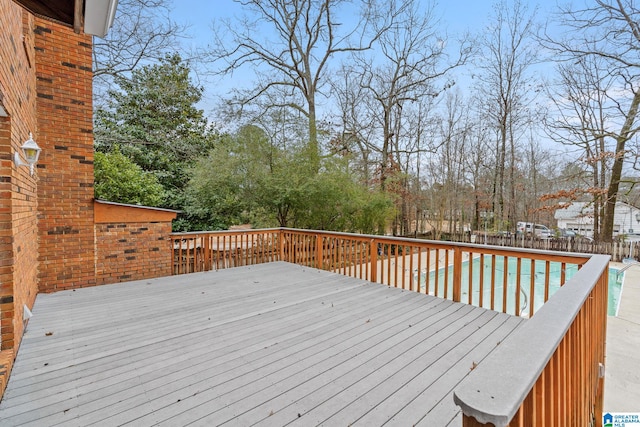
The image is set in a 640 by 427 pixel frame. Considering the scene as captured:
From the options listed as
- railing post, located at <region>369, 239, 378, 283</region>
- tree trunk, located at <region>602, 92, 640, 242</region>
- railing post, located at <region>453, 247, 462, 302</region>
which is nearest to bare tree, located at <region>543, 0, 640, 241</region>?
tree trunk, located at <region>602, 92, 640, 242</region>

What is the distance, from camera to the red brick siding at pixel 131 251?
15.9 feet

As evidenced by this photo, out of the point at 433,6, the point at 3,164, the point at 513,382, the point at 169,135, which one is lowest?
the point at 513,382

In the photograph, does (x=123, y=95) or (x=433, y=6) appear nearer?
(x=123, y=95)

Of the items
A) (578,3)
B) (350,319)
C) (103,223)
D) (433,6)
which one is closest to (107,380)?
(350,319)

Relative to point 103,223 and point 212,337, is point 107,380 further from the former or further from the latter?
point 103,223

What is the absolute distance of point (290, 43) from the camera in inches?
482

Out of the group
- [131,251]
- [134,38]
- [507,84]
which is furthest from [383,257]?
[507,84]

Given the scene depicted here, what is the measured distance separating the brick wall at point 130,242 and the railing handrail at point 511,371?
18.0 feet

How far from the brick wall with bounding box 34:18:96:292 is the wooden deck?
18.9 inches

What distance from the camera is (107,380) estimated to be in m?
2.28

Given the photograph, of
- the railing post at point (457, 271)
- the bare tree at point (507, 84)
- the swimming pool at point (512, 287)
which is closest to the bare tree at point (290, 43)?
the bare tree at point (507, 84)

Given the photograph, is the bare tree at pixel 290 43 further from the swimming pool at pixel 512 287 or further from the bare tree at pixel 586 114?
the bare tree at pixel 586 114

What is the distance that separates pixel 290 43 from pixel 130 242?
1038 cm

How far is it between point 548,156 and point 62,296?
827 inches
